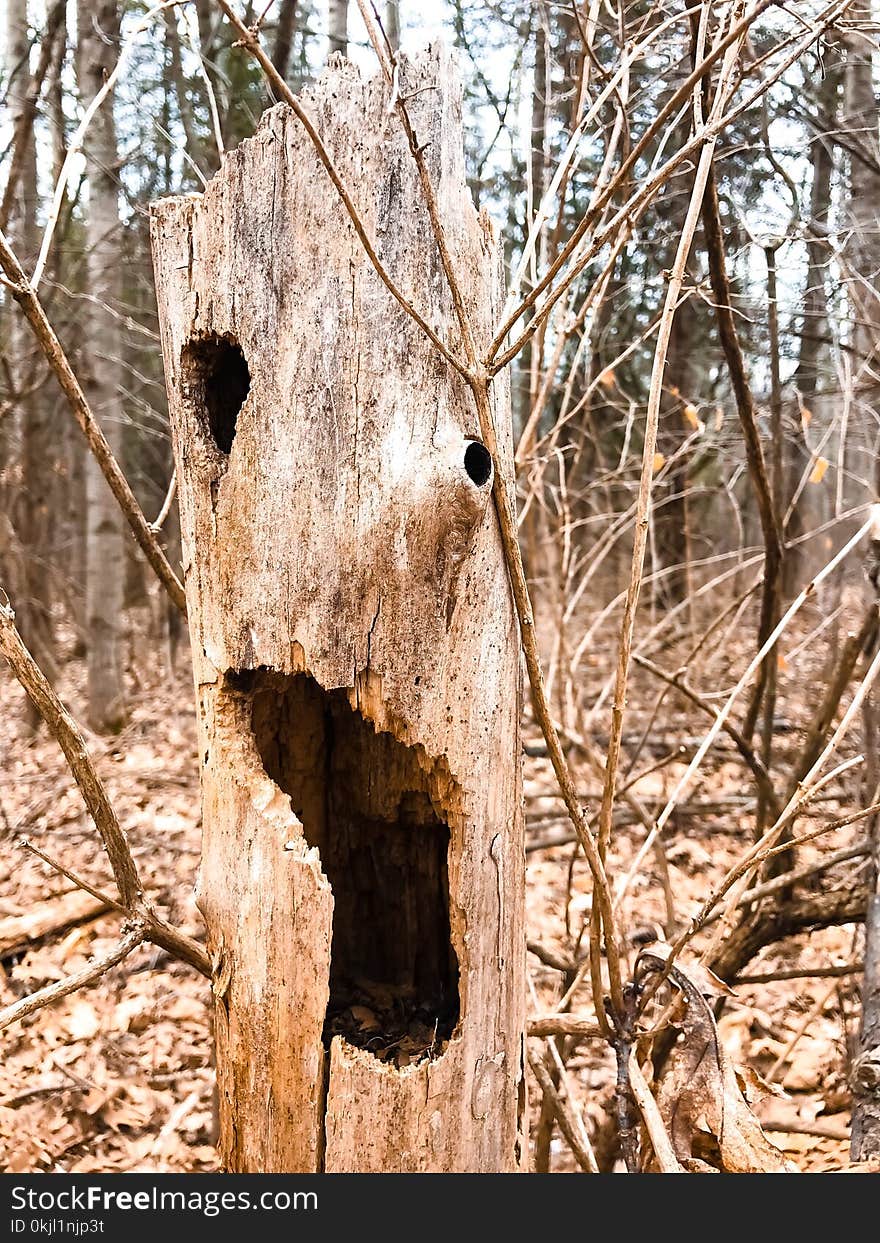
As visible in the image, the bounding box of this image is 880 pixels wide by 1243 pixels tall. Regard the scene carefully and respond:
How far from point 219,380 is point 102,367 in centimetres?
487

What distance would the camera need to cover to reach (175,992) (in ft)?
11.1

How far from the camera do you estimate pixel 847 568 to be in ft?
14.3

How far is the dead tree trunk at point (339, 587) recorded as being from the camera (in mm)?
1416

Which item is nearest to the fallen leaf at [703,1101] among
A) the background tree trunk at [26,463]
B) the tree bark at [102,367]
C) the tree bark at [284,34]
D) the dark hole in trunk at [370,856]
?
the dark hole in trunk at [370,856]

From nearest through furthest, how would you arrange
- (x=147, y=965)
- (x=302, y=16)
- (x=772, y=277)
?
(x=772, y=277) < (x=147, y=965) < (x=302, y=16)

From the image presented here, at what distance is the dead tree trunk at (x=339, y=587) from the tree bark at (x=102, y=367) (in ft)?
13.1

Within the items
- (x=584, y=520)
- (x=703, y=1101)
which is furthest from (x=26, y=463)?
(x=703, y=1101)

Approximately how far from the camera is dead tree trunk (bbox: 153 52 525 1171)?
1416 mm

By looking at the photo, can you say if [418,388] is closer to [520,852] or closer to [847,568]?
[520,852]

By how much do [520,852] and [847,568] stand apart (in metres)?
3.36

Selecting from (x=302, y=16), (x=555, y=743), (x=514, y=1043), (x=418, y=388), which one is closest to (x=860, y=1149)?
(x=514, y=1043)

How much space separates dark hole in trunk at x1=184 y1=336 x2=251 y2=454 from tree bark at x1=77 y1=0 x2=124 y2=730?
12.5 feet

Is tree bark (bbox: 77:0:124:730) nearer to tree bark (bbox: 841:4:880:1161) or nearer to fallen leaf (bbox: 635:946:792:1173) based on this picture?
tree bark (bbox: 841:4:880:1161)

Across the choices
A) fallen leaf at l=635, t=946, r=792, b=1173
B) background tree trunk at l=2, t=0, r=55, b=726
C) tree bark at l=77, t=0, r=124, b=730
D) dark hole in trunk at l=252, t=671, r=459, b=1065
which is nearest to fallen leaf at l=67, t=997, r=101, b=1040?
dark hole in trunk at l=252, t=671, r=459, b=1065
